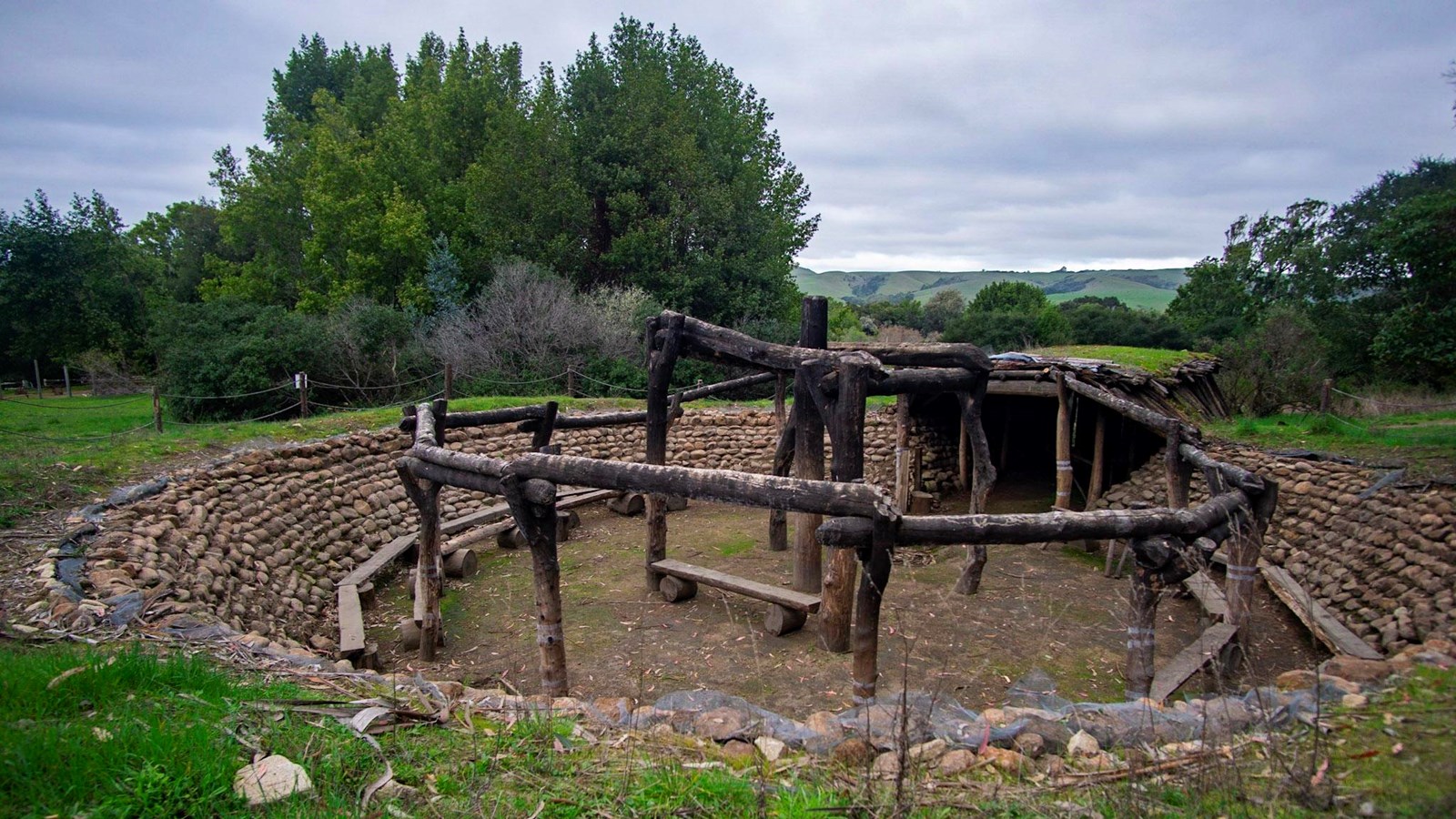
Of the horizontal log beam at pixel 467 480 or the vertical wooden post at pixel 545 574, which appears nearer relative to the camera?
the horizontal log beam at pixel 467 480

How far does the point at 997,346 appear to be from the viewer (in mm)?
30891

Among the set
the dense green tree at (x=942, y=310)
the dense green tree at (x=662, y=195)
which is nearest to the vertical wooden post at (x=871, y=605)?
the dense green tree at (x=662, y=195)

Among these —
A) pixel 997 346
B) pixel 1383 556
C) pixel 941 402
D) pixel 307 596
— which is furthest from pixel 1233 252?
pixel 307 596

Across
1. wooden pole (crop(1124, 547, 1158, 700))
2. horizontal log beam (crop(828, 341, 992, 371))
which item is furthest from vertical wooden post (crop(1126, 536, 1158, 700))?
horizontal log beam (crop(828, 341, 992, 371))

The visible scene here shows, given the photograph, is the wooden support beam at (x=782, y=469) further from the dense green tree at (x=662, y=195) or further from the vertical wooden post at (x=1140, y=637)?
the dense green tree at (x=662, y=195)

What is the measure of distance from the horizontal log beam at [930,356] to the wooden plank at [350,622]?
194 inches

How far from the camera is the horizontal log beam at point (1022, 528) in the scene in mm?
3908

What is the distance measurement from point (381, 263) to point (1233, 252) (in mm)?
33838

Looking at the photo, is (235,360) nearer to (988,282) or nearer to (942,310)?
(942,310)

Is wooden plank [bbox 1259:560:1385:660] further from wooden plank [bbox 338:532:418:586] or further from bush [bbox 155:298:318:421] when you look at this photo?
bush [bbox 155:298:318:421]

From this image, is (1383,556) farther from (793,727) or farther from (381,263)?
(381,263)

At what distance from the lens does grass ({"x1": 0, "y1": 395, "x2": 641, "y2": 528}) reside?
6.66 meters

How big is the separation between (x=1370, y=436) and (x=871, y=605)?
843 cm

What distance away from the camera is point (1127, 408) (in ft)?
25.8
